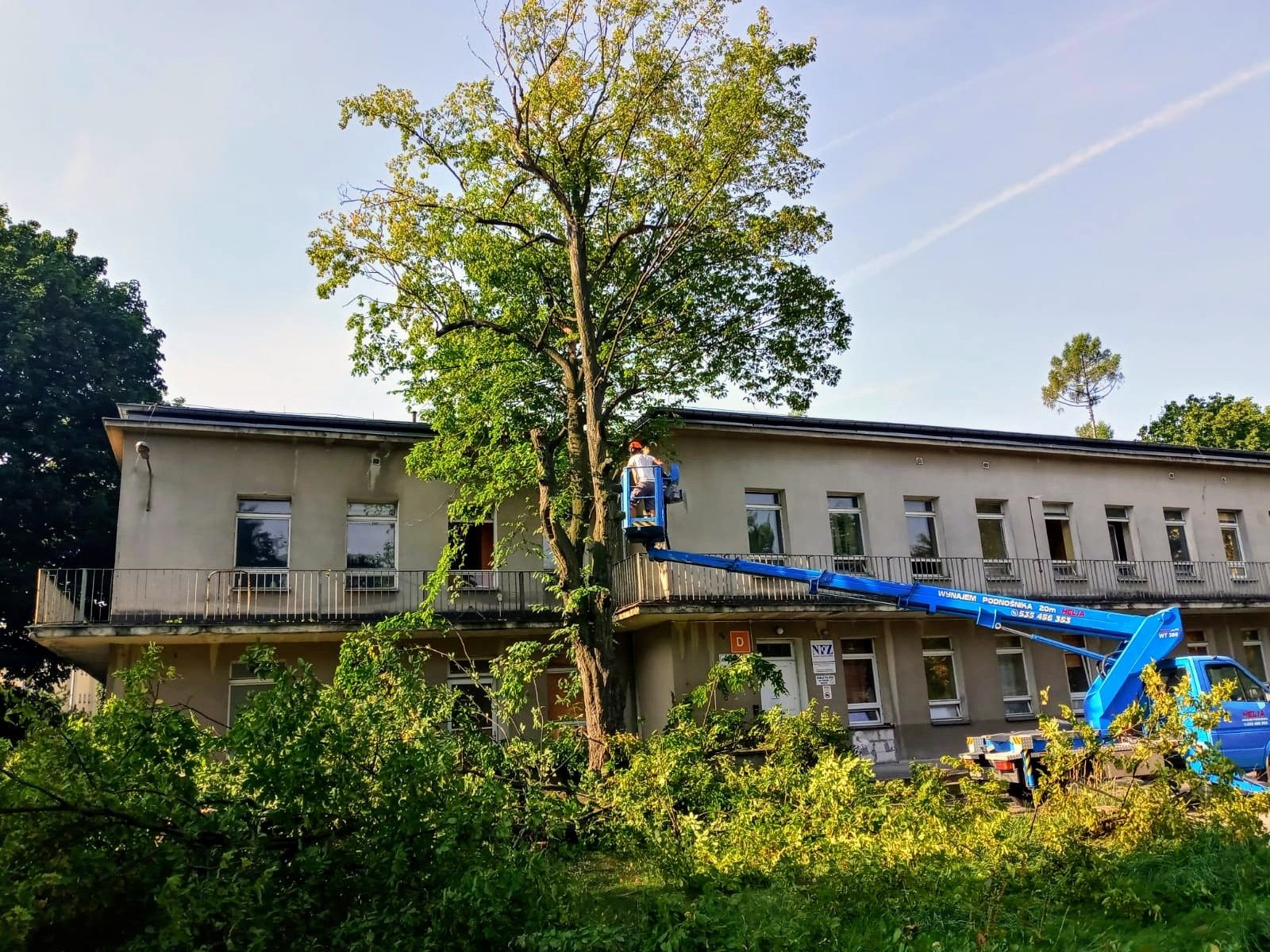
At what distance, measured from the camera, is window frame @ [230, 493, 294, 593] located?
17.8 m

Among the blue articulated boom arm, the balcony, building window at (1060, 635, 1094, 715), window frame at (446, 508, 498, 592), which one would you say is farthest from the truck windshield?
window frame at (446, 508, 498, 592)

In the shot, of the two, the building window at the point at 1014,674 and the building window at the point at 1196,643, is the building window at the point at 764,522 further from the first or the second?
the building window at the point at 1196,643

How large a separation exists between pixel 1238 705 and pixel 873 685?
801 cm

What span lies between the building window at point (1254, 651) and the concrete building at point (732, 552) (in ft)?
0.28

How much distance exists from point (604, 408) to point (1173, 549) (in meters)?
17.6

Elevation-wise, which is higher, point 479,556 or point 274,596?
point 479,556

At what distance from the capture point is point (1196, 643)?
24359 mm

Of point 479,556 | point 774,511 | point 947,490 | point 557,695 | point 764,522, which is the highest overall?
point 947,490

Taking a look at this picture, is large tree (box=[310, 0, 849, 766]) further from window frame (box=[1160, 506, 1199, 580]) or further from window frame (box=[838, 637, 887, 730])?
window frame (box=[1160, 506, 1199, 580])

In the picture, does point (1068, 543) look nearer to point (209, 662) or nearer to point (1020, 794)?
point (1020, 794)

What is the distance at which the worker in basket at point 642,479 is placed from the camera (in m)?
11.7

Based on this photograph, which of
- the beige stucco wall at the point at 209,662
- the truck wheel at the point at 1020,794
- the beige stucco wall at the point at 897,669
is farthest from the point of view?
the beige stucco wall at the point at 897,669

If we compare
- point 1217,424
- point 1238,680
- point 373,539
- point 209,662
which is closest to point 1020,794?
point 1238,680

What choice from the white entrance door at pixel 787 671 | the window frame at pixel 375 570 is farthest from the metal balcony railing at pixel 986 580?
the window frame at pixel 375 570
